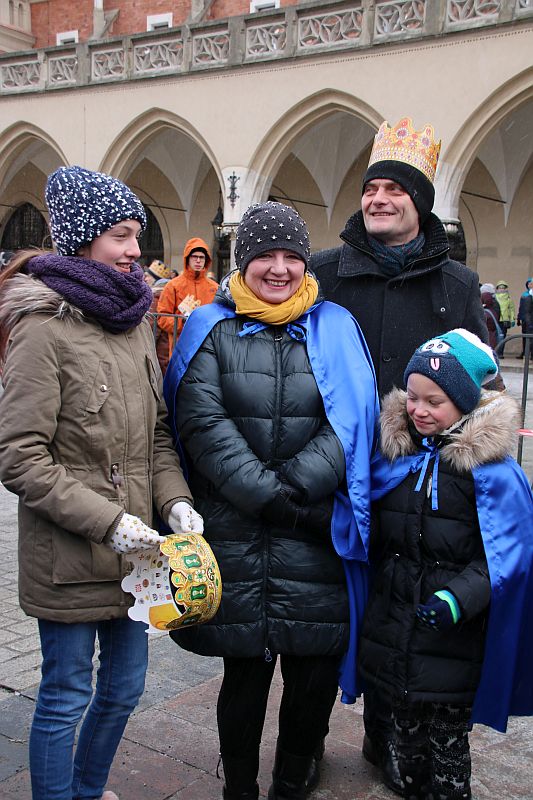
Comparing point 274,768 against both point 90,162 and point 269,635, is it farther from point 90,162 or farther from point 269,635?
point 90,162

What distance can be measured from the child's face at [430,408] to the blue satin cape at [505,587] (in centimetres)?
12

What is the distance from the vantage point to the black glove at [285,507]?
2.23m

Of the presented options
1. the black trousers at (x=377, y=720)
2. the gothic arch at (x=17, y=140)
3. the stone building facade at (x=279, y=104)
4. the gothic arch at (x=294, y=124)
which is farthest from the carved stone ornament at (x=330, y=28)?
the black trousers at (x=377, y=720)

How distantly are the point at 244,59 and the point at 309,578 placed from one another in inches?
604

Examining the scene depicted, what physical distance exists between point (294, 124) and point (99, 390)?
48.2ft

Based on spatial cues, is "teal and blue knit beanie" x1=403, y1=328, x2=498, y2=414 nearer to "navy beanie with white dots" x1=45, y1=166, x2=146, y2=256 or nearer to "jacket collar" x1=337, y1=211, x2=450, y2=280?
"jacket collar" x1=337, y1=211, x2=450, y2=280

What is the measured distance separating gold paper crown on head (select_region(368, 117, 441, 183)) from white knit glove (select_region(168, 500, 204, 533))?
50.9 inches

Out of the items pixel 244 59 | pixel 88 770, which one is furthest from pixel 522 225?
pixel 88 770

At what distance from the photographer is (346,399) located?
2.35 meters

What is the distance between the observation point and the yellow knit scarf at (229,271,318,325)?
2332mm

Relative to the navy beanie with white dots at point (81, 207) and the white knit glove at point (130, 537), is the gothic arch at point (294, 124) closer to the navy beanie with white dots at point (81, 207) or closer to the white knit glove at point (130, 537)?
the navy beanie with white dots at point (81, 207)

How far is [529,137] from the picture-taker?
17688mm

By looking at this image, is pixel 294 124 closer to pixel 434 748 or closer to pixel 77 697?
pixel 434 748

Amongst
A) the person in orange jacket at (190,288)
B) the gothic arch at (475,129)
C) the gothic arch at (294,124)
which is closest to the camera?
the person in orange jacket at (190,288)
